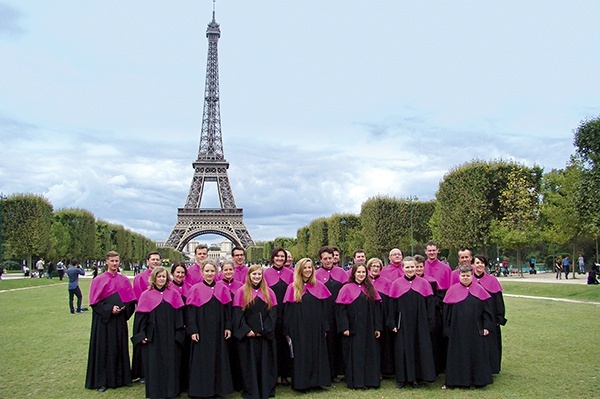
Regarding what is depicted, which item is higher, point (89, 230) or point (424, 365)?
point (89, 230)

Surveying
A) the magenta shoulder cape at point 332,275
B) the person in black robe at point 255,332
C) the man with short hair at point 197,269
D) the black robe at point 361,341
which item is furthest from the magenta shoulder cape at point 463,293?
the man with short hair at point 197,269

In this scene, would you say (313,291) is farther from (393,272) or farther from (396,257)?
(396,257)

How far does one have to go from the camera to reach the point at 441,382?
1045cm

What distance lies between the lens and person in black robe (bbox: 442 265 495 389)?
32.6 feet

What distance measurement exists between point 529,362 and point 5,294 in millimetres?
29893

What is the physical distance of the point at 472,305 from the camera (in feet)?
33.1

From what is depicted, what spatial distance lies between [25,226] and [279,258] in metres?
49.8

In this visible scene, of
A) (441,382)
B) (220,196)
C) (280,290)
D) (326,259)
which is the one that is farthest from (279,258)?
(220,196)

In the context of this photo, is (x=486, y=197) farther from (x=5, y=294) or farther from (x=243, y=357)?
(x=243, y=357)

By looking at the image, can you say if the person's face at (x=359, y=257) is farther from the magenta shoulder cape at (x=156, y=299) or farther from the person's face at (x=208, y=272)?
the magenta shoulder cape at (x=156, y=299)

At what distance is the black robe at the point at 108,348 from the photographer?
33.4ft

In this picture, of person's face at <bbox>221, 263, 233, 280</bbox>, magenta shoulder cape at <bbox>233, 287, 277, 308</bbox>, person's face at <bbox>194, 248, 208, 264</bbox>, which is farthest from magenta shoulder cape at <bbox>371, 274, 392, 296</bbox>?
person's face at <bbox>194, 248, 208, 264</bbox>

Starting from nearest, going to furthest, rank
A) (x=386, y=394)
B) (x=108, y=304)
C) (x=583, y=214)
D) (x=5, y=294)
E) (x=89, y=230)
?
(x=386, y=394) → (x=108, y=304) → (x=583, y=214) → (x=5, y=294) → (x=89, y=230)

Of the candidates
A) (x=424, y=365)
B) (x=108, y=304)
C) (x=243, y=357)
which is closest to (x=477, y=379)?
(x=424, y=365)
